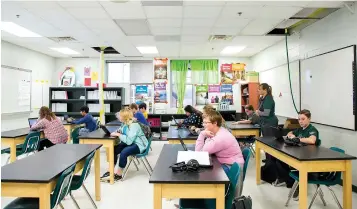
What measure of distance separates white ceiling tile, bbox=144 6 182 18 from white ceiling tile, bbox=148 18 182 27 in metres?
0.23

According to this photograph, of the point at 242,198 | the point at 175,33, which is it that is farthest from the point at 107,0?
the point at 242,198

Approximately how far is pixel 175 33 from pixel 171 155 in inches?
146

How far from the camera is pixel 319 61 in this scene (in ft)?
15.6

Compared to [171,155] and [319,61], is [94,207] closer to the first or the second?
[171,155]

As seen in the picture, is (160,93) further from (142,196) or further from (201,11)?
(142,196)

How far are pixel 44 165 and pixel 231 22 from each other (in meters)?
3.99

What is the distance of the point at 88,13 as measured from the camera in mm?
4406

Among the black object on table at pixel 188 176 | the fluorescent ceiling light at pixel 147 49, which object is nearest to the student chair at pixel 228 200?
the black object on table at pixel 188 176

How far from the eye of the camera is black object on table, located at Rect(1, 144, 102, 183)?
2.05 meters

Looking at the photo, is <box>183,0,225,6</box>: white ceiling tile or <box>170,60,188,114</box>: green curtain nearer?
<box>183,0,225,6</box>: white ceiling tile

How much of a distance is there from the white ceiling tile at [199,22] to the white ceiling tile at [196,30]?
219 mm

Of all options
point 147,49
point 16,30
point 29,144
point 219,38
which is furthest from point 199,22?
point 16,30

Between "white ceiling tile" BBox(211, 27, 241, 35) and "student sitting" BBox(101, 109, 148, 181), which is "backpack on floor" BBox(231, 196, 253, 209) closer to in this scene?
"student sitting" BBox(101, 109, 148, 181)

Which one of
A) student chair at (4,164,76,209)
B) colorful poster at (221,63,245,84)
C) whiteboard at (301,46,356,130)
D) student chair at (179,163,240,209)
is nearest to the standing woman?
whiteboard at (301,46,356,130)
